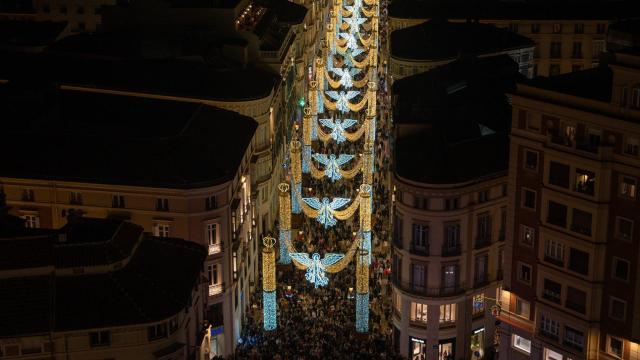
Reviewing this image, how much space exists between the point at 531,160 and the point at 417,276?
14967 mm

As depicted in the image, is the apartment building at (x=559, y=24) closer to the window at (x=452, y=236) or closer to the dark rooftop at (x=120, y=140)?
the dark rooftop at (x=120, y=140)

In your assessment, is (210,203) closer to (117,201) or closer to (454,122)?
(117,201)

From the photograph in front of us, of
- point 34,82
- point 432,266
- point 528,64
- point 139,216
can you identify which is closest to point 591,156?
point 432,266

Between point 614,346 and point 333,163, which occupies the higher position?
point 333,163

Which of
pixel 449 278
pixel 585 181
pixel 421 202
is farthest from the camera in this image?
pixel 449 278

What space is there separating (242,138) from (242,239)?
8.49 meters

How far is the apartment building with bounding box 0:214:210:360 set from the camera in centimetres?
6056

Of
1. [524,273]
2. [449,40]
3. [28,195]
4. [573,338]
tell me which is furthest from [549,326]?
[449,40]

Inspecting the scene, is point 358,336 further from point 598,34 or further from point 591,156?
point 598,34

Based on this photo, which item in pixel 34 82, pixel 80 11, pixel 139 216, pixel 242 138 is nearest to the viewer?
pixel 139 216

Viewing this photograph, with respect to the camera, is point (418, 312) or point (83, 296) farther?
point (418, 312)

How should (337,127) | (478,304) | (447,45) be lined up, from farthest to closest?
1. (447,45)
2. (337,127)
3. (478,304)

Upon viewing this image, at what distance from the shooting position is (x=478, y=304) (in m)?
83.7

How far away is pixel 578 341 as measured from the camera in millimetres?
69625
